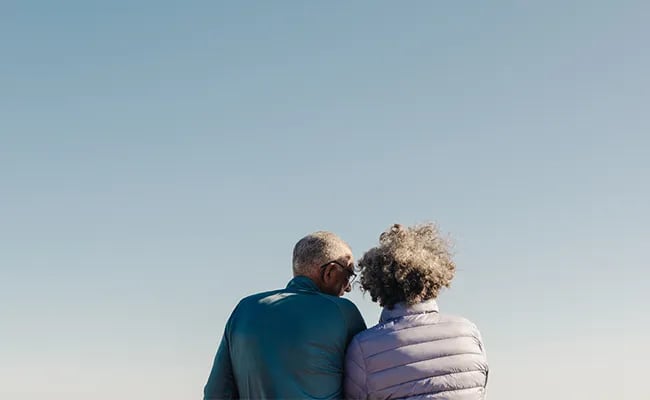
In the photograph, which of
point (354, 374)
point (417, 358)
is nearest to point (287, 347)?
point (354, 374)

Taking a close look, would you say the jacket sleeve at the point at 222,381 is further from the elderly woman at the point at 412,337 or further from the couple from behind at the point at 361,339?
the elderly woman at the point at 412,337

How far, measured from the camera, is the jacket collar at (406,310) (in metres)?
6.57

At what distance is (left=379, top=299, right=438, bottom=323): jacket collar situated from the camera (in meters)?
6.57

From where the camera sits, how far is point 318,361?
259 inches

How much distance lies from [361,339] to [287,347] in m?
0.60

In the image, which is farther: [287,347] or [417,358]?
[287,347]

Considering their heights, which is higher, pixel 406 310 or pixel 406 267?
pixel 406 267

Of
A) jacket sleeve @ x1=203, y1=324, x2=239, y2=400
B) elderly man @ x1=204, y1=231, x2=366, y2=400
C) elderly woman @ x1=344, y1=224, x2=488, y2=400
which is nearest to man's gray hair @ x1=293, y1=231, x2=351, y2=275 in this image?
elderly man @ x1=204, y1=231, x2=366, y2=400

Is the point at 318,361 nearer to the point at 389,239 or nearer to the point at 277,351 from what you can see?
the point at 277,351

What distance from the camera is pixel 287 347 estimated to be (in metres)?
6.62

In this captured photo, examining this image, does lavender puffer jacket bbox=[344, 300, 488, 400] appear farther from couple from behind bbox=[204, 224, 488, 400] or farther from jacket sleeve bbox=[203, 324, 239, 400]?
jacket sleeve bbox=[203, 324, 239, 400]

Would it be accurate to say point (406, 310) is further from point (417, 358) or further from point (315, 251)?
point (315, 251)

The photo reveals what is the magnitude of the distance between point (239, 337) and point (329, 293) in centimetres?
88

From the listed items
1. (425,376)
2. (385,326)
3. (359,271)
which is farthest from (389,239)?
(425,376)
